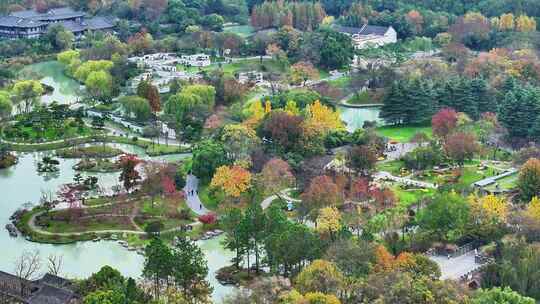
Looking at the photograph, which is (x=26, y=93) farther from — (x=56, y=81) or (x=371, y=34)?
(x=371, y=34)

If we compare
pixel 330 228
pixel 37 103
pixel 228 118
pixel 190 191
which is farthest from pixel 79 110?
pixel 330 228

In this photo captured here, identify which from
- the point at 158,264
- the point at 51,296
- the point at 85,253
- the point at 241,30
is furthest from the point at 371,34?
the point at 51,296

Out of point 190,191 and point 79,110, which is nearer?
point 190,191

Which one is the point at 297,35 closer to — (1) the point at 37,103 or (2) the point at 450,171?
(1) the point at 37,103

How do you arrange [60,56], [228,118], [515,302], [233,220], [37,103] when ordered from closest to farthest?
1. [515,302]
2. [233,220]
3. [228,118]
4. [37,103]
5. [60,56]

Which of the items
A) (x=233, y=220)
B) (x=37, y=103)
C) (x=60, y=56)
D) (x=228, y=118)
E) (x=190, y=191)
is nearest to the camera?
(x=233, y=220)

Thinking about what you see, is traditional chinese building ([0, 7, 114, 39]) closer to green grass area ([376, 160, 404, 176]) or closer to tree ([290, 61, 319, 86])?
tree ([290, 61, 319, 86])

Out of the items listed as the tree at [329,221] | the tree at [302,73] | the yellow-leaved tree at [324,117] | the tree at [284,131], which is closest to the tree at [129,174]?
the tree at [284,131]
